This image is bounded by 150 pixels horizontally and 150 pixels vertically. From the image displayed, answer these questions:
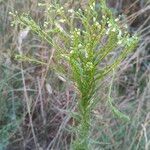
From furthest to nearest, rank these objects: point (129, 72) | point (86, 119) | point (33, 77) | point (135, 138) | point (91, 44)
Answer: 1. point (129, 72)
2. point (33, 77)
3. point (135, 138)
4. point (86, 119)
5. point (91, 44)

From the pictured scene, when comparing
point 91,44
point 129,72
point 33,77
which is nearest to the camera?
point 91,44

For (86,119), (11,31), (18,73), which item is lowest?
(86,119)

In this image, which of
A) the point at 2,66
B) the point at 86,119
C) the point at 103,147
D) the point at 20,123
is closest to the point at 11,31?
the point at 2,66

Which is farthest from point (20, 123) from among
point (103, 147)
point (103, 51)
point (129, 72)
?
point (103, 51)

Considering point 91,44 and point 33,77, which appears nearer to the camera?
point 91,44

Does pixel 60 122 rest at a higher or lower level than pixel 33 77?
lower

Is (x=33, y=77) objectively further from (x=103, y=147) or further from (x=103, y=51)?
(x=103, y=51)

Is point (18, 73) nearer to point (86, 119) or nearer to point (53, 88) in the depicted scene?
point (53, 88)
